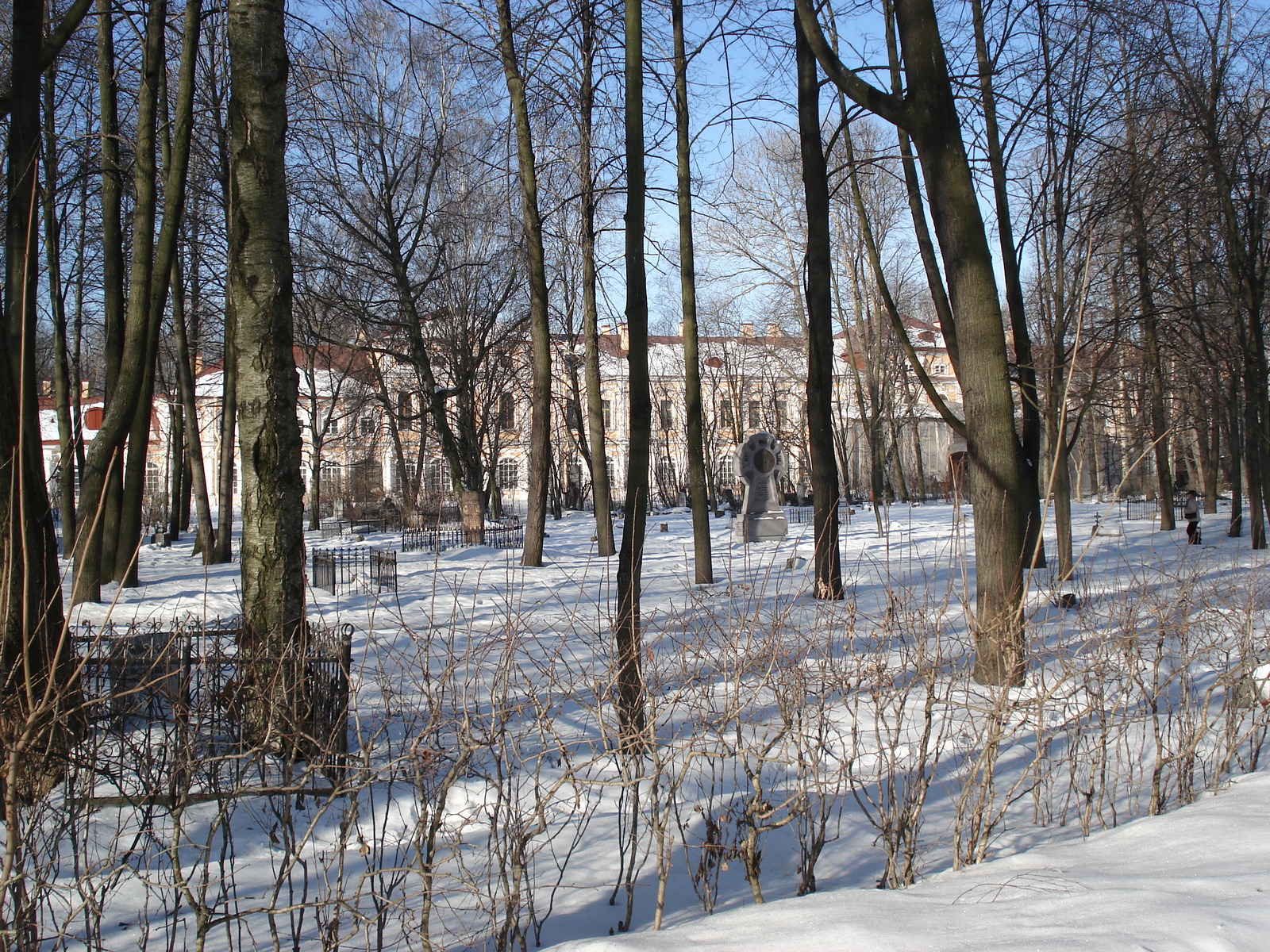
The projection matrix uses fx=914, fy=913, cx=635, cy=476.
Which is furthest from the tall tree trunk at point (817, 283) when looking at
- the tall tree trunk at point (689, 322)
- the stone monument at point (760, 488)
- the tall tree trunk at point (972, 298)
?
the stone monument at point (760, 488)

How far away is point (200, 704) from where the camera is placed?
4.31 m

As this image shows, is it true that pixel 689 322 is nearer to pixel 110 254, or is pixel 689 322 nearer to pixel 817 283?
pixel 817 283

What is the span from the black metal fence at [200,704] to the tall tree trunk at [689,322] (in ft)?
22.5

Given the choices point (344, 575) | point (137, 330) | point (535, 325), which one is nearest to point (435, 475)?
point (535, 325)

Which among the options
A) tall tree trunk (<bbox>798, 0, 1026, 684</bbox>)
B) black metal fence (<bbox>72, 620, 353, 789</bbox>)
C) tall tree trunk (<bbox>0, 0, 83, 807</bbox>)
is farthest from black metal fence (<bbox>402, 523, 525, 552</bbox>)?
black metal fence (<bbox>72, 620, 353, 789</bbox>)

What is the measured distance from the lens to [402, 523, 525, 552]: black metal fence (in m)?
18.7

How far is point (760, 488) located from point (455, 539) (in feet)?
23.4

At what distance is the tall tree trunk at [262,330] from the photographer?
17.4 ft

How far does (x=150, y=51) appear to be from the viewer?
36.0ft

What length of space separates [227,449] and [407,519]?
9.90 m

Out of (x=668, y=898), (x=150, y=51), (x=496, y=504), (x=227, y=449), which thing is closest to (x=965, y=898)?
(x=668, y=898)

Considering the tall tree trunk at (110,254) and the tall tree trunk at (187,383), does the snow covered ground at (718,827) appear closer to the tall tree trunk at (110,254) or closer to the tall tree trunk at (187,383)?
the tall tree trunk at (110,254)

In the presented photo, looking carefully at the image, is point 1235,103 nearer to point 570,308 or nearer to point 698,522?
point 698,522

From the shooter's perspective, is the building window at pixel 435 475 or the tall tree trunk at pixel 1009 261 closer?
the tall tree trunk at pixel 1009 261
